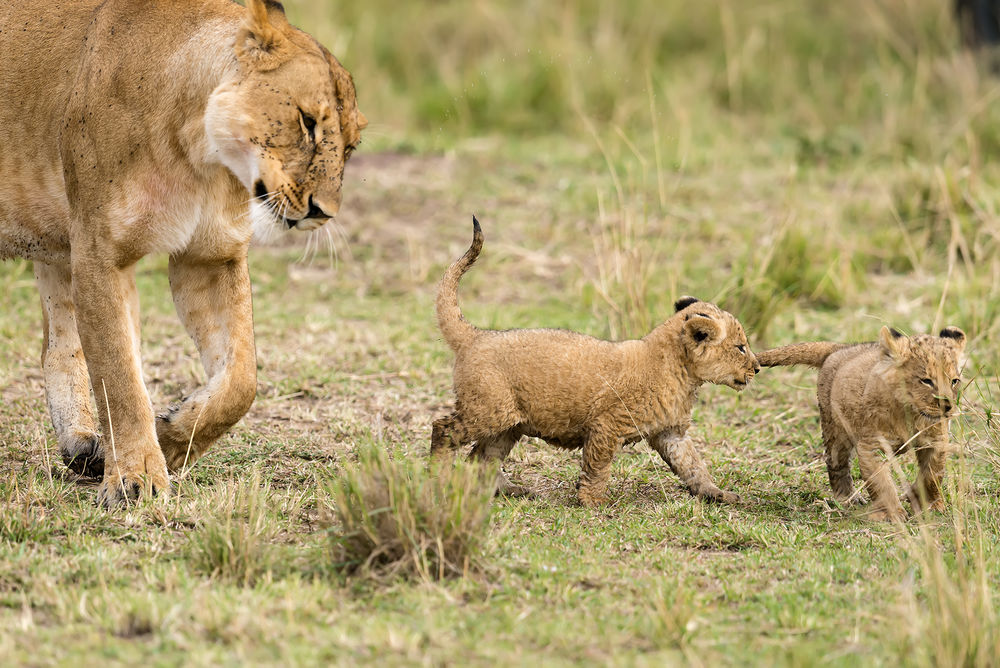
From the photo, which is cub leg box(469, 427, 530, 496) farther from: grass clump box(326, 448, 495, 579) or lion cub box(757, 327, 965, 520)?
lion cub box(757, 327, 965, 520)

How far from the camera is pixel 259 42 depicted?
14.4 ft

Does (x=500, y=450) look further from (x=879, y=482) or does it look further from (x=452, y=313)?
(x=879, y=482)

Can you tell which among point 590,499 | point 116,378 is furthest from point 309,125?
point 590,499

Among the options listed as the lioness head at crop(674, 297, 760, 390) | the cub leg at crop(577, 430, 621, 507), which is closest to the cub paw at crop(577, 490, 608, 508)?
the cub leg at crop(577, 430, 621, 507)

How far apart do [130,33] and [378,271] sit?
3.52 m

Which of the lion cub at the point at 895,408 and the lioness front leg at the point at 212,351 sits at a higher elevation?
the lioness front leg at the point at 212,351

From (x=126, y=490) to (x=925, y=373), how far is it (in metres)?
2.78

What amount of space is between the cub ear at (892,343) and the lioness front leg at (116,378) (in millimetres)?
2547

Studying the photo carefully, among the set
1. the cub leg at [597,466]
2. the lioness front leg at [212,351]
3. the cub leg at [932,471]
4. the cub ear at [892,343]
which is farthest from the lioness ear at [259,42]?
the cub leg at [932,471]

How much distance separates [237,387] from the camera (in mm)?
4723

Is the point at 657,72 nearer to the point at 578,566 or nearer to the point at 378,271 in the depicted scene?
the point at 378,271

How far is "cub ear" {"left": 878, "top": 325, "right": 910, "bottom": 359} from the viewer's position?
15.4ft

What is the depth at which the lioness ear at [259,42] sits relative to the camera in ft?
14.4

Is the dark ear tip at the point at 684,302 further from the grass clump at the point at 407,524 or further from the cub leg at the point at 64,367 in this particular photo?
the cub leg at the point at 64,367
